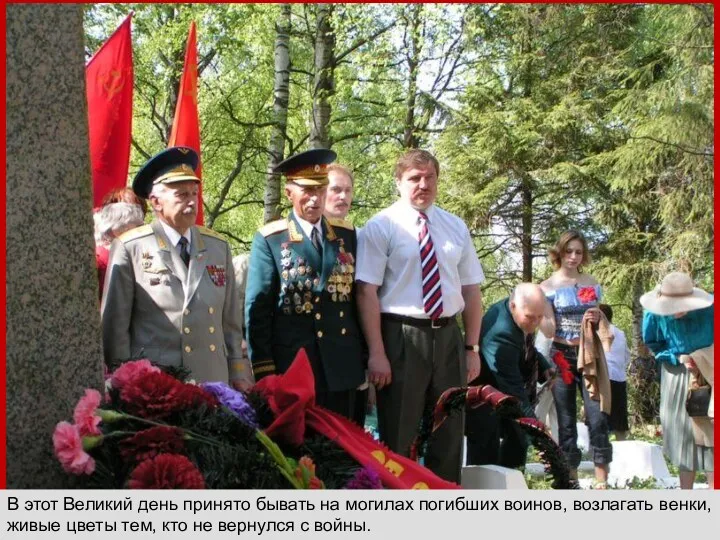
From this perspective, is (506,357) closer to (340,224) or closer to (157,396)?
(340,224)

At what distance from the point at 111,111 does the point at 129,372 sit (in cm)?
456

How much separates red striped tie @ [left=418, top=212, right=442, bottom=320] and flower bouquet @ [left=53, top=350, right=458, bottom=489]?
7.23 ft

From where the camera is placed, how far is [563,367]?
24.9ft

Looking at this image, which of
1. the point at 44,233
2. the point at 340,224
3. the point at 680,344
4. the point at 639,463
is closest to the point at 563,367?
the point at 680,344

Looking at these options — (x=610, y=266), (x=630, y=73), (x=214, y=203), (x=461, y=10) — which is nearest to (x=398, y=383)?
(x=610, y=266)

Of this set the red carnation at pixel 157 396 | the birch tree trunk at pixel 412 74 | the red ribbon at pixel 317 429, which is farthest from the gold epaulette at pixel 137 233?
the birch tree trunk at pixel 412 74

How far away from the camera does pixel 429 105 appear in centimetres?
1695

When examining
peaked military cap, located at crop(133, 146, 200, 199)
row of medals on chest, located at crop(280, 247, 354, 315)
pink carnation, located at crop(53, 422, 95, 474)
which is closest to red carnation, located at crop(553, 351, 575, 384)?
row of medals on chest, located at crop(280, 247, 354, 315)

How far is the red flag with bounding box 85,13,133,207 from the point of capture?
6934 millimetres

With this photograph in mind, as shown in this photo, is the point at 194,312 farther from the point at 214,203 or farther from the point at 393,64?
the point at 214,203

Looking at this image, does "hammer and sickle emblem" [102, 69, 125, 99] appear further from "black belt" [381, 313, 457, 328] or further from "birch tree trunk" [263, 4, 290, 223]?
"birch tree trunk" [263, 4, 290, 223]

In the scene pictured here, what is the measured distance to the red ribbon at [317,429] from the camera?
9.36 ft

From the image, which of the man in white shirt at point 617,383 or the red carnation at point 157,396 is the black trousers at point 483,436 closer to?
the red carnation at point 157,396
